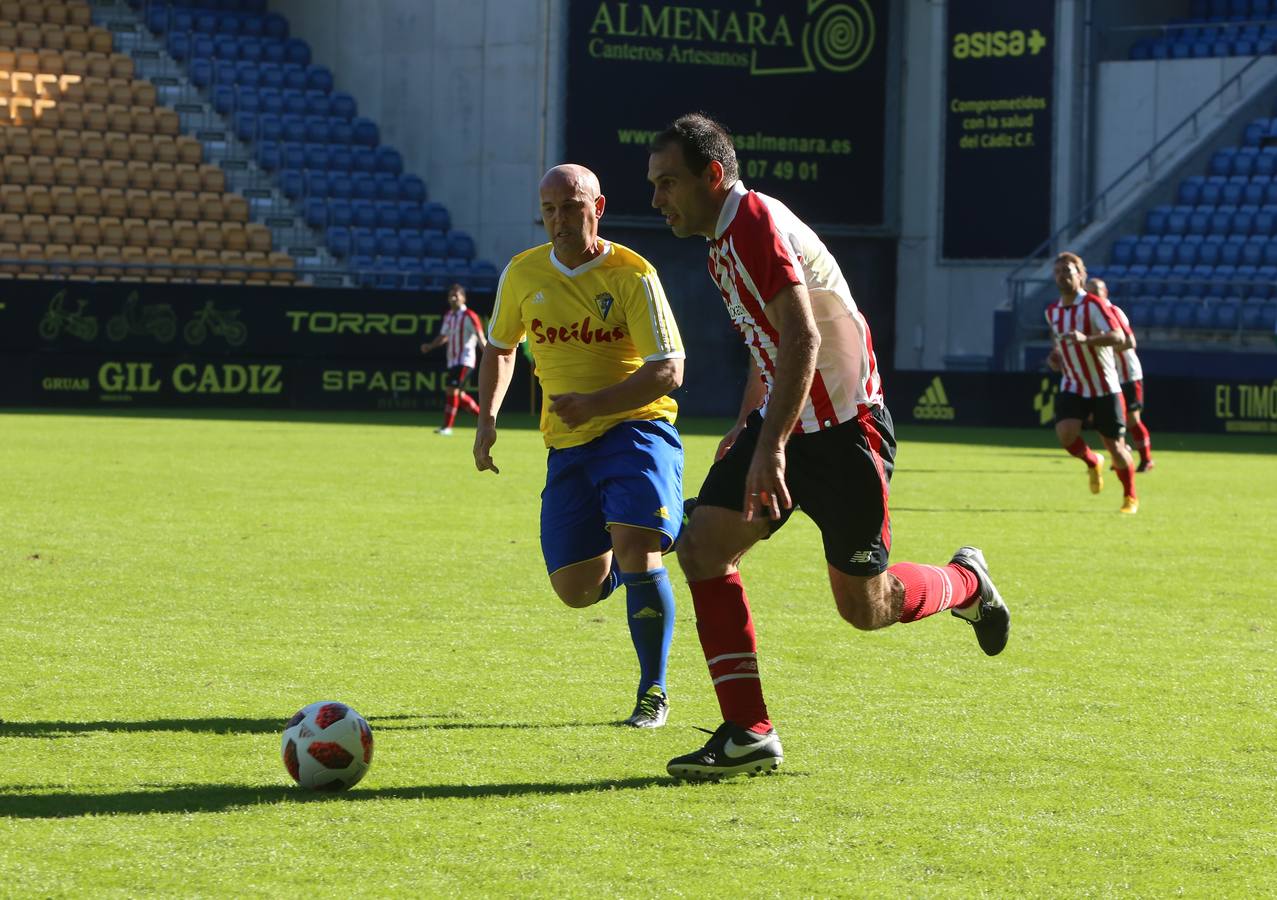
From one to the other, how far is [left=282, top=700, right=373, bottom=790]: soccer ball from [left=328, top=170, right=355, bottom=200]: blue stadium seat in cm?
2860

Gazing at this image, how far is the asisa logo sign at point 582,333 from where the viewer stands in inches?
253

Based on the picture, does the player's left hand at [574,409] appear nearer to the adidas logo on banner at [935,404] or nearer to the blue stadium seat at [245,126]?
the adidas logo on banner at [935,404]

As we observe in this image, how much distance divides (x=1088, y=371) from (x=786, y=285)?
10868 millimetres

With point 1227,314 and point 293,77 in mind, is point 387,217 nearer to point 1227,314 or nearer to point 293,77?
point 293,77

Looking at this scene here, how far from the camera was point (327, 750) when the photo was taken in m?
5.02

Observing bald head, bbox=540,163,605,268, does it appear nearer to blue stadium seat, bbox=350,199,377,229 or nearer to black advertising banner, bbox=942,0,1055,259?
blue stadium seat, bbox=350,199,377,229

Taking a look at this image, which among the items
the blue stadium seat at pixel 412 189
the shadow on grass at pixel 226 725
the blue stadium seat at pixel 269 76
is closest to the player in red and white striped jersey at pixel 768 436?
the shadow on grass at pixel 226 725

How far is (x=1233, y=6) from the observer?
115ft

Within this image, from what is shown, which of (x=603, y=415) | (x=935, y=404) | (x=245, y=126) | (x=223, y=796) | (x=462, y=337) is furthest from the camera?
(x=245, y=126)

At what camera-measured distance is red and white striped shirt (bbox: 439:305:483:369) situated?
Answer: 2439 centimetres

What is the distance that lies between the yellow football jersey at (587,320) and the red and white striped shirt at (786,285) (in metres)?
0.87

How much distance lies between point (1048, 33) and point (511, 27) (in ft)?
32.0

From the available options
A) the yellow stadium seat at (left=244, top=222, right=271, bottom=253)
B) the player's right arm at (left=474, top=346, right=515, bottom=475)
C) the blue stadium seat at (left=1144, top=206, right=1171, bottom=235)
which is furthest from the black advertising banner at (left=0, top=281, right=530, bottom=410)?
the player's right arm at (left=474, top=346, right=515, bottom=475)

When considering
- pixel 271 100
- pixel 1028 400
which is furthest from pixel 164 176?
pixel 1028 400
